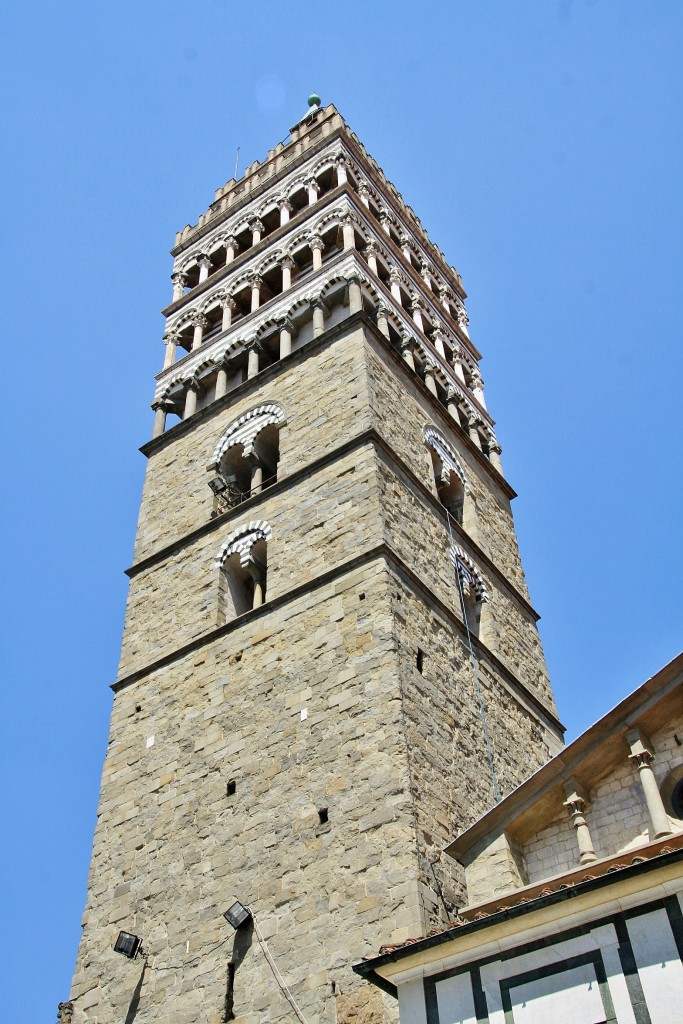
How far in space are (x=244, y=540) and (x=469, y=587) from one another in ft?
11.0

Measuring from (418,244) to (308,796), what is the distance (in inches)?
632

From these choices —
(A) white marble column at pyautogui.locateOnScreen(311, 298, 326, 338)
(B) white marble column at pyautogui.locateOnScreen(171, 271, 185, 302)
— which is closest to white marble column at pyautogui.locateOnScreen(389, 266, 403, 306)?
(A) white marble column at pyautogui.locateOnScreen(311, 298, 326, 338)

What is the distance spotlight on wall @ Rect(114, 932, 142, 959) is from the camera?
37.2ft

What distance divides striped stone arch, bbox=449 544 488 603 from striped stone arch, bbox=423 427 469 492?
201 cm

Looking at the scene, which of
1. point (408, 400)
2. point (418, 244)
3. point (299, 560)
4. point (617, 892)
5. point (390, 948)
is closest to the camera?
point (617, 892)

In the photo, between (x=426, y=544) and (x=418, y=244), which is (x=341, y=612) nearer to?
(x=426, y=544)

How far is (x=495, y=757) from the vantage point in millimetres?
13422

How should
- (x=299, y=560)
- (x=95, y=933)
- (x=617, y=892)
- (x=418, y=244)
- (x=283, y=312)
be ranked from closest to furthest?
1. (x=617, y=892)
2. (x=95, y=933)
3. (x=299, y=560)
4. (x=283, y=312)
5. (x=418, y=244)

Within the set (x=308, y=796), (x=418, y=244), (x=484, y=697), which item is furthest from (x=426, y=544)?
(x=418, y=244)

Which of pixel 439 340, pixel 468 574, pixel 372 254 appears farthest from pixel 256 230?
pixel 468 574

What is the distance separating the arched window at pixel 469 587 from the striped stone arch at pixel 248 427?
11.4 ft

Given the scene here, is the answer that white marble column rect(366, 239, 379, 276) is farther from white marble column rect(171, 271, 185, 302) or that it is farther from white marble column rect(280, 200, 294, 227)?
white marble column rect(171, 271, 185, 302)

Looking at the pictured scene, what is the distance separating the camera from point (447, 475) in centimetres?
1753

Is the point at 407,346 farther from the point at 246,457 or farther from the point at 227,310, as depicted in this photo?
the point at 227,310
